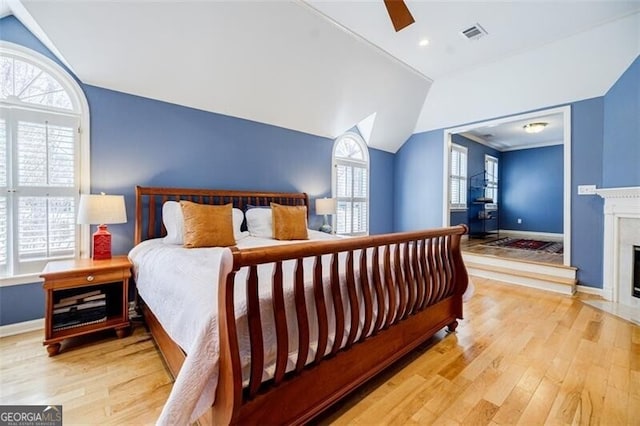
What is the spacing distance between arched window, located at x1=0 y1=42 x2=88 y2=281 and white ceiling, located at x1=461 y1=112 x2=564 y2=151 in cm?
651

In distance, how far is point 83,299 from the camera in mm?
2254

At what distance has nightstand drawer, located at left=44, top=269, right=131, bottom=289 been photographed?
204 cm

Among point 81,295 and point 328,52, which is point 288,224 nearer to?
point 81,295

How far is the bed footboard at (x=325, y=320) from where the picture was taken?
3.63 feet

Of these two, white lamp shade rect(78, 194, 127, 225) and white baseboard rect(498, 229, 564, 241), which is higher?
white lamp shade rect(78, 194, 127, 225)

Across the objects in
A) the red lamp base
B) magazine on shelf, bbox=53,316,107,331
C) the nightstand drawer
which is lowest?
magazine on shelf, bbox=53,316,107,331

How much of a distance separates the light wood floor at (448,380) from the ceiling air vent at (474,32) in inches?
125

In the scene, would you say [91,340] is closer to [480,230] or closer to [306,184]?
[306,184]

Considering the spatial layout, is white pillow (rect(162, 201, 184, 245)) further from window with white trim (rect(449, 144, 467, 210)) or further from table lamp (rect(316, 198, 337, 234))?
window with white trim (rect(449, 144, 467, 210))

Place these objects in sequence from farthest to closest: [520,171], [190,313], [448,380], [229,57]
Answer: [520,171] < [229,57] < [448,380] < [190,313]

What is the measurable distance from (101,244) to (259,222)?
1501 mm

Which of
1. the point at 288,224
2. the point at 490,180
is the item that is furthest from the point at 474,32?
the point at 490,180

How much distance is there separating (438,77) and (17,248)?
5.50 metres

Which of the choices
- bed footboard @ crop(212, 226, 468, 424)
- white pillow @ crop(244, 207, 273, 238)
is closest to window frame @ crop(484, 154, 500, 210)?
bed footboard @ crop(212, 226, 468, 424)
